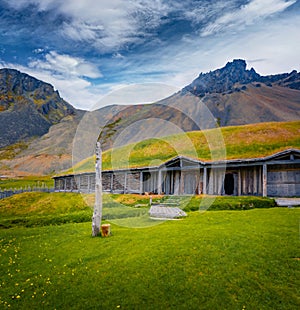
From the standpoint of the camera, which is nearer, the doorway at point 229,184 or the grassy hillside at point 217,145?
the grassy hillside at point 217,145

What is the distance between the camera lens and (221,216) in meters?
20.3

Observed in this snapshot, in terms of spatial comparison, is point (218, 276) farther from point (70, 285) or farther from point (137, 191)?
point (137, 191)

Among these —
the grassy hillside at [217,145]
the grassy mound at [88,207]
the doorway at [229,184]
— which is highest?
the grassy hillside at [217,145]

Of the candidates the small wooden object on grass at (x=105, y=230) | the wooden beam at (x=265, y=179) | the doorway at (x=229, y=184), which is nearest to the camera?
the small wooden object on grass at (x=105, y=230)

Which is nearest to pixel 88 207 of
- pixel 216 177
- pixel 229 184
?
pixel 216 177

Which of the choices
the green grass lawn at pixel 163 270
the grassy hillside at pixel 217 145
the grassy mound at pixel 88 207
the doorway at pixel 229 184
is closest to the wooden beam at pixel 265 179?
the grassy hillside at pixel 217 145

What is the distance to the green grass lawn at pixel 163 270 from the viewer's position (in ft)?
29.3

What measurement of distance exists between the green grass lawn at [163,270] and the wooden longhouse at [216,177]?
49.4 ft

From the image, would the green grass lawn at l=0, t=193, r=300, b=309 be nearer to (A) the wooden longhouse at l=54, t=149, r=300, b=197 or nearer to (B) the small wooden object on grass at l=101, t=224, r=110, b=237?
(B) the small wooden object on grass at l=101, t=224, r=110, b=237

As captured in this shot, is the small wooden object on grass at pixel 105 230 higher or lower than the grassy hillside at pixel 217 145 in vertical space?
lower

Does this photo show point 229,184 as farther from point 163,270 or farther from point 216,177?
point 163,270

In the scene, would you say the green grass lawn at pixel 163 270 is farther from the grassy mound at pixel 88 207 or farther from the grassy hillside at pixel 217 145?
the grassy hillside at pixel 217 145

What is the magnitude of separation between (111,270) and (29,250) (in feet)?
20.7

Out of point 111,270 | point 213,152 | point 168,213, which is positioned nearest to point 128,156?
point 213,152
